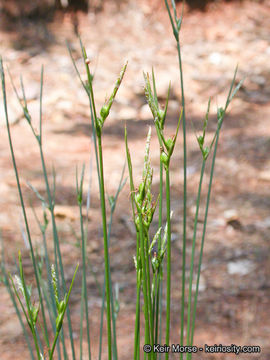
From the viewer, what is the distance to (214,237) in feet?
6.44

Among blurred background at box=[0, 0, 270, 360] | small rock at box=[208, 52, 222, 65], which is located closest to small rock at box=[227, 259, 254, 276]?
blurred background at box=[0, 0, 270, 360]

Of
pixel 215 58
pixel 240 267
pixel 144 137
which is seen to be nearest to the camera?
pixel 240 267

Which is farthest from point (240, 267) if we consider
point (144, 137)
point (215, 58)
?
point (215, 58)

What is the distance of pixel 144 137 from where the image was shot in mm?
2936

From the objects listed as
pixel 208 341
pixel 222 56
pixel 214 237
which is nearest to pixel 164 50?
pixel 222 56

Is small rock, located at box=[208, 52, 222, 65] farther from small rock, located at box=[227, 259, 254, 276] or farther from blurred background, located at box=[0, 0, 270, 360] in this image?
small rock, located at box=[227, 259, 254, 276]

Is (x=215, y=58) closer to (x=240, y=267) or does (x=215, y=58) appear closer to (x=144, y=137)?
(x=144, y=137)

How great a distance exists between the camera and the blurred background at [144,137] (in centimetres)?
155

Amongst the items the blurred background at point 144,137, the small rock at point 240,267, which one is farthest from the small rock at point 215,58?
the small rock at point 240,267

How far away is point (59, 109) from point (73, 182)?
1000 mm

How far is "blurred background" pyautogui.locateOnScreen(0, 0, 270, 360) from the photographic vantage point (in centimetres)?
155

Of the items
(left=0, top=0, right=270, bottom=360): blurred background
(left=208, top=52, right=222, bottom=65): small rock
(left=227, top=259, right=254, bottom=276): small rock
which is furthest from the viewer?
(left=208, top=52, right=222, bottom=65): small rock

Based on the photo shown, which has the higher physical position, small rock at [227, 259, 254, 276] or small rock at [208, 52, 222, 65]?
small rock at [208, 52, 222, 65]

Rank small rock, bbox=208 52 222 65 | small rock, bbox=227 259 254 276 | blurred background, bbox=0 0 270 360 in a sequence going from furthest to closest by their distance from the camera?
small rock, bbox=208 52 222 65 < small rock, bbox=227 259 254 276 < blurred background, bbox=0 0 270 360
